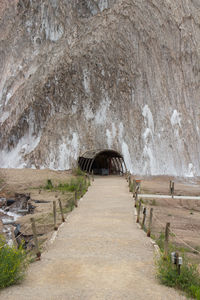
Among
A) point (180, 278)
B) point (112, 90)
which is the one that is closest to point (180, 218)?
point (180, 278)

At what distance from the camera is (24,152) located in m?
32.1

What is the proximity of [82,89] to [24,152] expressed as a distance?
943cm

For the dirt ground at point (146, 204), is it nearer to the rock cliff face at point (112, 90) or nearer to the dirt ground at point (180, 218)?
the dirt ground at point (180, 218)

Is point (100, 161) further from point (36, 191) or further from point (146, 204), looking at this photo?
point (146, 204)

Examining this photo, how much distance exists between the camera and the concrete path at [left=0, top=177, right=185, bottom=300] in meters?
4.84

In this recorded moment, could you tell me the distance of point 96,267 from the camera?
19.7ft

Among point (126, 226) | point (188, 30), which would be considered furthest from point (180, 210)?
point (188, 30)

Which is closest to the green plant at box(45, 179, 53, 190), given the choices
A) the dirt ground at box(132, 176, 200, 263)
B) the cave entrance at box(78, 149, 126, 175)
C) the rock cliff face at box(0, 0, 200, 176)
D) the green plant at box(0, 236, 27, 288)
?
the cave entrance at box(78, 149, 126, 175)

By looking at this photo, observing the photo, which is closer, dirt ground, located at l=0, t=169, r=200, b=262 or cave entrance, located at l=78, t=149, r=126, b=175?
dirt ground, located at l=0, t=169, r=200, b=262

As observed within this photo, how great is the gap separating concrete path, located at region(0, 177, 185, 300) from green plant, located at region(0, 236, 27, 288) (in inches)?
6.1

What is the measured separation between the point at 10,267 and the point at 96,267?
1.66 meters

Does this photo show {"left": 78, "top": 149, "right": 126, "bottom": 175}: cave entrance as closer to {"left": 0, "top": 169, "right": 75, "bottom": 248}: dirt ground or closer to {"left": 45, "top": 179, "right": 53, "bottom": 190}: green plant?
{"left": 0, "top": 169, "right": 75, "bottom": 248}: dirt ground

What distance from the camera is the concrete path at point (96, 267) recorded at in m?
4.84

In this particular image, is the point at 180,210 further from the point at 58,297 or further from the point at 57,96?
the point at 57,96
